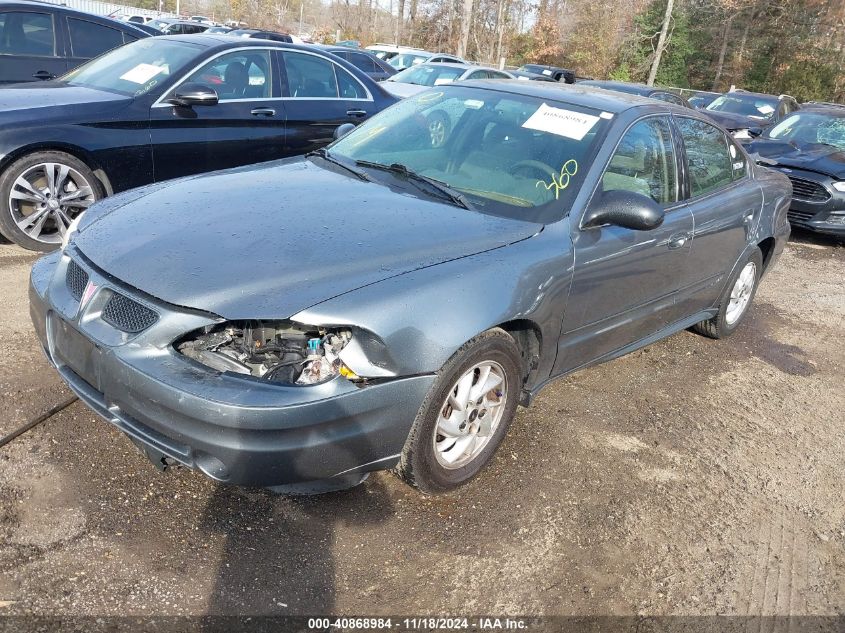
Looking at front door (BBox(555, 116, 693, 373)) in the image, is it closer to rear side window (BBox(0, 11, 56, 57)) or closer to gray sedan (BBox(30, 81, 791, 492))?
gray sedan (BBox(30, 81, 791, 492))

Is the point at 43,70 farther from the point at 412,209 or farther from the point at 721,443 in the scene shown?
the point at 721,443

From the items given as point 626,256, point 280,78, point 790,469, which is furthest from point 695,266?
point 280,78

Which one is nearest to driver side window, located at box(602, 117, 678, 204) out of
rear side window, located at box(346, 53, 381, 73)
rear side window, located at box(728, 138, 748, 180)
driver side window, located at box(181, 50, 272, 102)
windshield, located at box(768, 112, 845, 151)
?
rear side window, located at box(728, 138, 748, 180)

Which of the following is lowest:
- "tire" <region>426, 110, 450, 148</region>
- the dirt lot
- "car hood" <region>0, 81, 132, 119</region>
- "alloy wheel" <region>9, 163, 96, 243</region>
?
the dirt lot

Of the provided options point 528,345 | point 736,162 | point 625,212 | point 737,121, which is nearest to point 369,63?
point 737,121

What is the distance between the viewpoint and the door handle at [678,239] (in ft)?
13.2

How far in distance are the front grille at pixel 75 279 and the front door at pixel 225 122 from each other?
2963 millimetres

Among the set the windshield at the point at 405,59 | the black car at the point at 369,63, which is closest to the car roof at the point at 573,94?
the black car at the point at 369,63

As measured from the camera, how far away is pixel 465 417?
3072 millimetres

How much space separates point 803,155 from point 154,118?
7812mm

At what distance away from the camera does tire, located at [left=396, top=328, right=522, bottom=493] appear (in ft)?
9.34

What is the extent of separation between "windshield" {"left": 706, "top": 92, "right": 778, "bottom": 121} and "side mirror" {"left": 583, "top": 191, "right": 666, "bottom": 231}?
13.6m

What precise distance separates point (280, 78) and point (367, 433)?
4.75 metres

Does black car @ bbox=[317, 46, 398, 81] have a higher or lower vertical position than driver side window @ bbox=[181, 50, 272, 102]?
lower
